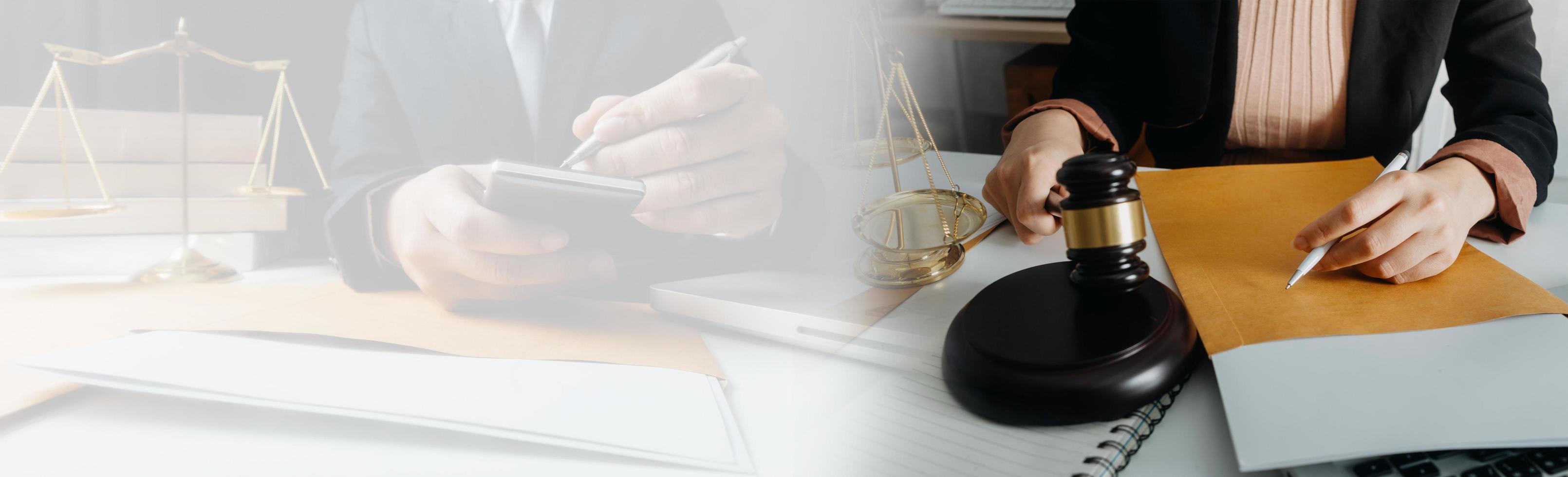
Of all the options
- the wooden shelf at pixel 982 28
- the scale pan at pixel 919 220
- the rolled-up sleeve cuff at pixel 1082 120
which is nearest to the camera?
the scale pan at pixel 919 220

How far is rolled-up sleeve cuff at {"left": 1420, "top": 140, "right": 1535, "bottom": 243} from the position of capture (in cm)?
52

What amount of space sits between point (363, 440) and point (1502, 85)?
0.88m

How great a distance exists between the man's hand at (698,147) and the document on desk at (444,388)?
77 mm

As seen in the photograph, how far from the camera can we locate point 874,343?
40 centimetres

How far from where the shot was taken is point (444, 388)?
27 cm

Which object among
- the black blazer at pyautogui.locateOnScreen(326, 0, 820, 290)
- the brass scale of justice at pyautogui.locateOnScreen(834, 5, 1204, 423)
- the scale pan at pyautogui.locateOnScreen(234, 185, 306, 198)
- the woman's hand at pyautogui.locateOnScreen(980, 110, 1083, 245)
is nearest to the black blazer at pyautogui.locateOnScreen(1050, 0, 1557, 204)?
the woman's hand at pyautogui.locateOnScreen(980, 110, 1083, 245)

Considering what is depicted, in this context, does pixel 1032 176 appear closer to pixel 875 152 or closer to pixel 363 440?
pixel 875 152

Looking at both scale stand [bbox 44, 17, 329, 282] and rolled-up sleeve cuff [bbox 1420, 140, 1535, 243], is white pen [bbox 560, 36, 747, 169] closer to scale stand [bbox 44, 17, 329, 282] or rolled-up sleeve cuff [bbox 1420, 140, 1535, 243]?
scale stand [bbox 44, 17, 329, 282]

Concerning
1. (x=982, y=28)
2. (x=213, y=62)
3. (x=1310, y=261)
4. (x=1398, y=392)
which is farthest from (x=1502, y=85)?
(x=982, y=28)

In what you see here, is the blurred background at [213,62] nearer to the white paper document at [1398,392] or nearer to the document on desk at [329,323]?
the document on desk at [329,323]

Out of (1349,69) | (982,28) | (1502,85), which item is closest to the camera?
(1502,85)

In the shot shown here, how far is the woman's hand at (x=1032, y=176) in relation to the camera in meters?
0.53

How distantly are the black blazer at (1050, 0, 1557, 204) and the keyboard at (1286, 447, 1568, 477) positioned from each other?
1.59 ft

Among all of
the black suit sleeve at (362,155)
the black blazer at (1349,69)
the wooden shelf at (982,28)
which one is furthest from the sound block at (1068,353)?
the wooden shelf at (982,28)
